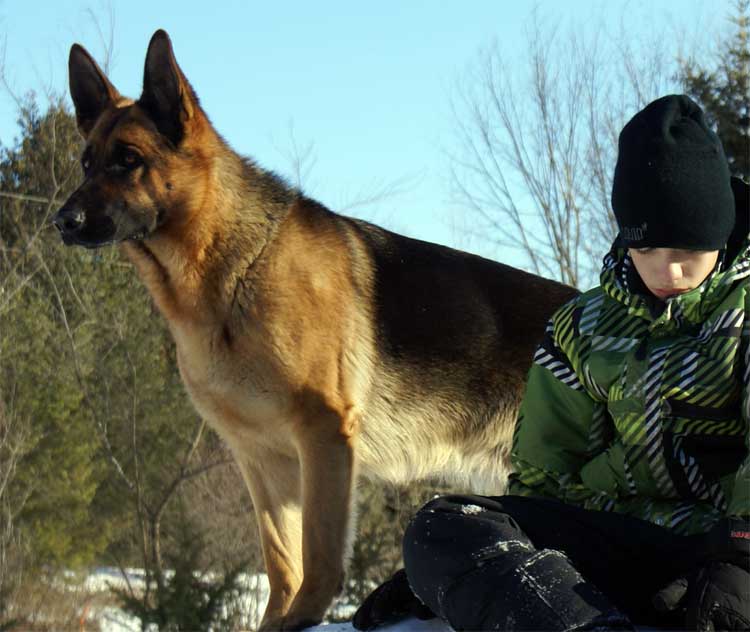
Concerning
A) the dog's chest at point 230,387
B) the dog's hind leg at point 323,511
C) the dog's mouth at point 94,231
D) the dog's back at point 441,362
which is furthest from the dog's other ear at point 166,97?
the dog's hind leg at point 323,511

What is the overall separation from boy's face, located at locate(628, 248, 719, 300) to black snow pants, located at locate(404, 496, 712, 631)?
636 mm

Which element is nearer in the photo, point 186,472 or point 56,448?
point 186,472

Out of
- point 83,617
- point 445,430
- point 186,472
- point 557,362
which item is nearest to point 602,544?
point 557,362

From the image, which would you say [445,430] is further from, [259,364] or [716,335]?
[716,335]

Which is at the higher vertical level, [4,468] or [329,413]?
[329,413]

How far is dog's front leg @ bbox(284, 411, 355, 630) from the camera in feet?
12.8

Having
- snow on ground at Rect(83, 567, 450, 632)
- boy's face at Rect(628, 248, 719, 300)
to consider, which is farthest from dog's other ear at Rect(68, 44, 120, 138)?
boy's face at Rect(628, 248, 719, 300)

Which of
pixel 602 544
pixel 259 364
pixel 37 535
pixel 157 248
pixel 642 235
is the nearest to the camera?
pixel 602 544

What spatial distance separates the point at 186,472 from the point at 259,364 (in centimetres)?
→ 1223

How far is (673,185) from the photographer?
2643 millimetres

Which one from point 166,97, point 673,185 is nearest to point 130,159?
point 166,97

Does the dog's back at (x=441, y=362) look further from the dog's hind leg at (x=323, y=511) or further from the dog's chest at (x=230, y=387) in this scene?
the dog's chest at (x=230, y=387)

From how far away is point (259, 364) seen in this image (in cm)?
397

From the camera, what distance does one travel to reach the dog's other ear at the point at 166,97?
4.24 m
